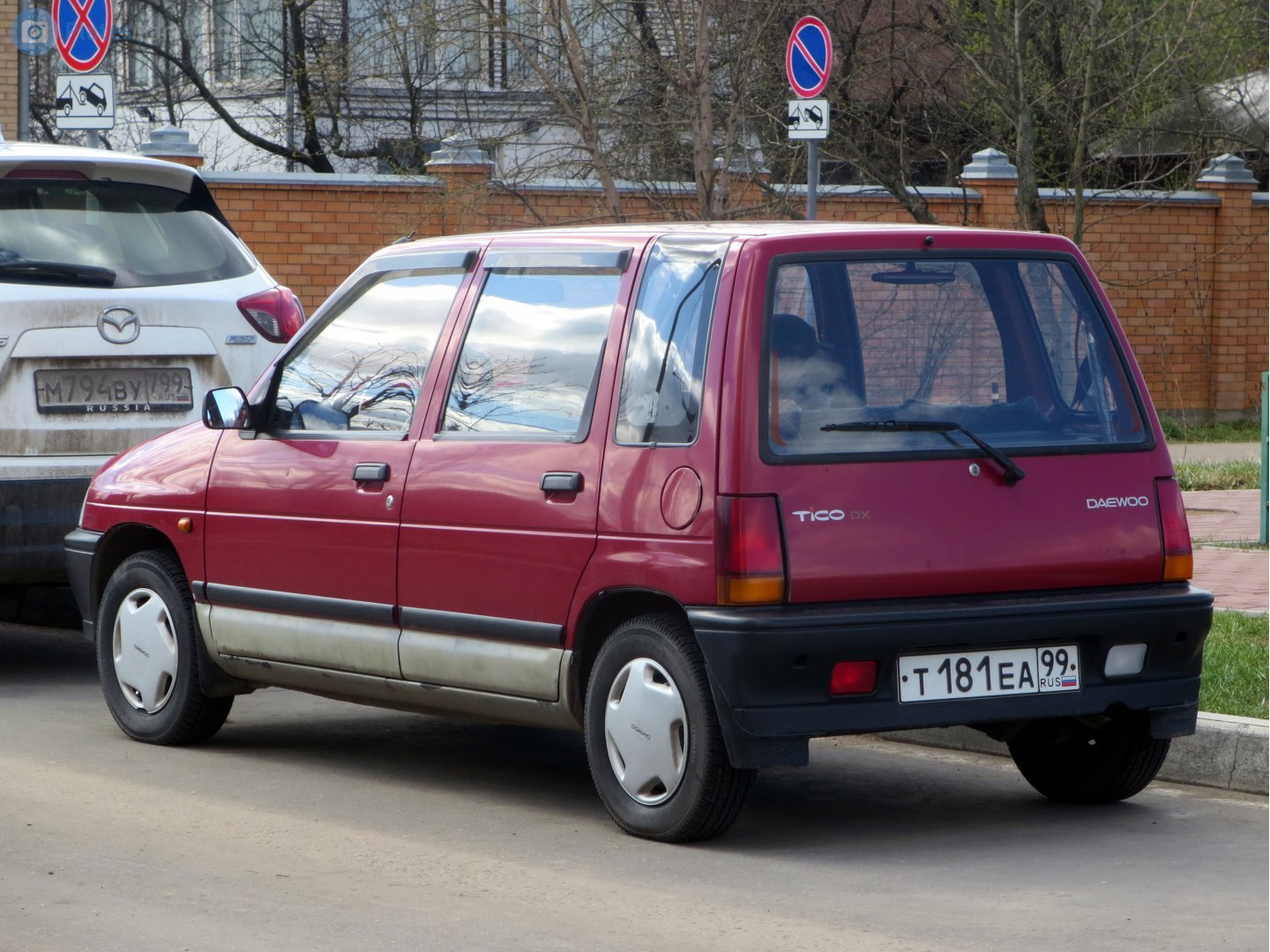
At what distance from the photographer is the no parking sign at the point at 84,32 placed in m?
13.9

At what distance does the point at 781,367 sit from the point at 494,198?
12783mm

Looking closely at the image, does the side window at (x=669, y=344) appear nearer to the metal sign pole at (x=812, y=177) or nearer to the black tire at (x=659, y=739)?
the black tire at (x=659, y=739)

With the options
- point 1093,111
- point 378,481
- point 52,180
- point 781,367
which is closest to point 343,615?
point 378,481

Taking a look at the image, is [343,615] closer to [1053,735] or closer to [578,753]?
[578,753]

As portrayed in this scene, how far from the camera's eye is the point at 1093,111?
1988cm

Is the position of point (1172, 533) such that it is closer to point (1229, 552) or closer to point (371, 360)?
point (371, 360)

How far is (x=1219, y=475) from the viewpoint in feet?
55.5

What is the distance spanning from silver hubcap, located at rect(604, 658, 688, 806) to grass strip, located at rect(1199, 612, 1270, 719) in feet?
7.62

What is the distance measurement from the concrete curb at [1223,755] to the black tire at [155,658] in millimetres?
2486

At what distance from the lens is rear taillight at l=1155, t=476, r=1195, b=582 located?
6125 mm

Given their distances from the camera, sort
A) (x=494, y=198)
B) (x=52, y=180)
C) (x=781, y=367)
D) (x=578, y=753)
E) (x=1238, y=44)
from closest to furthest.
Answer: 1. (x=781, y=367)
2. (x=578, y=753)
3. (x=52, y=180)
4. (x=494, y=198)
5. (x=1238, y=44)

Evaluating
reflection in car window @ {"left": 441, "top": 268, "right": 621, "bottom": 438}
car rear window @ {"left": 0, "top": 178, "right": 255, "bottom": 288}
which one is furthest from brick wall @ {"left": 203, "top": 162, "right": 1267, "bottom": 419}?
reflection in car window @ {"left": 441, "top": 268, "right": 621, "bottom": 438}

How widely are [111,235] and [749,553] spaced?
4176 millimetres

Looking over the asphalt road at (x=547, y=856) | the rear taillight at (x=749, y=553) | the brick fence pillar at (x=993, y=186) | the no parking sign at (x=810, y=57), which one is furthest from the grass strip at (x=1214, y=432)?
the rear taillight at (x=749, y=553)
